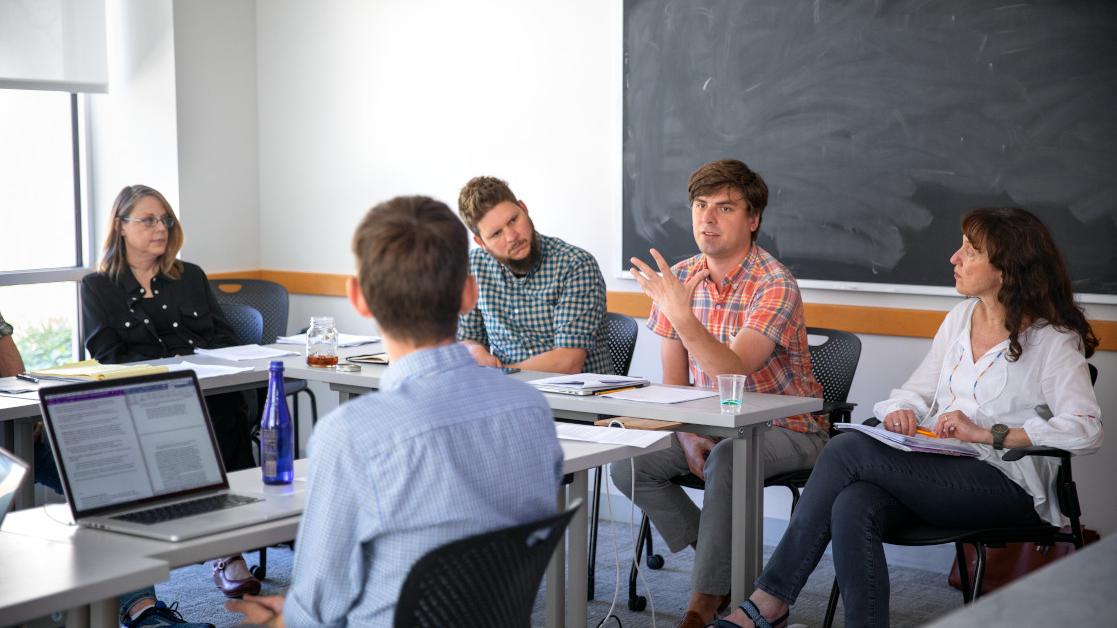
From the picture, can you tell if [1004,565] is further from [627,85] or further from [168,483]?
[168,483]

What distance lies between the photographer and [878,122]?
14.0 feet

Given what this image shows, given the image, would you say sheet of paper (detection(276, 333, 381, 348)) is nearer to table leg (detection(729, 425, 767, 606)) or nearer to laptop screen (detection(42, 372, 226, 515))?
table leg (detection(729, 425, 767, 606))

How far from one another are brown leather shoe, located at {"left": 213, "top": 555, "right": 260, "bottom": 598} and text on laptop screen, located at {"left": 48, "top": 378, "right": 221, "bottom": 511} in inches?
71.9

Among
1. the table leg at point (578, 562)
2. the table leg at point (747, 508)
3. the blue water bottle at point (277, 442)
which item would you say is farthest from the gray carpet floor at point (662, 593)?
the blue water bottle at point (277, 442)

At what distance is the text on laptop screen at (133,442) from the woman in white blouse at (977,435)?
156 centimetres

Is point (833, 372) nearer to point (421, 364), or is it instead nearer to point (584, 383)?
point (584, 383)

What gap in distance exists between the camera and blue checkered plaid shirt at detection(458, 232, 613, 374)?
3.96 m

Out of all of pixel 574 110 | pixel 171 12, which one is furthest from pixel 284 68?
pixel 574 110

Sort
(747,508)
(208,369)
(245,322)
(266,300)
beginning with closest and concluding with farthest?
(747,508) → (208,369) → (245,322) → (266,300)

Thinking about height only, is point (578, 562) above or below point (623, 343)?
below

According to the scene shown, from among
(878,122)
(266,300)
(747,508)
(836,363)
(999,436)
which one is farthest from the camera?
(266,300)

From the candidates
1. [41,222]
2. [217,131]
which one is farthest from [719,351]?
[41,222]

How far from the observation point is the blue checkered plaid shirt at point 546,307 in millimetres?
3961

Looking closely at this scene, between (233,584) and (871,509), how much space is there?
6.97 feet
